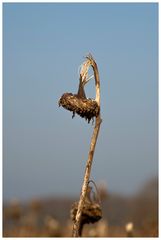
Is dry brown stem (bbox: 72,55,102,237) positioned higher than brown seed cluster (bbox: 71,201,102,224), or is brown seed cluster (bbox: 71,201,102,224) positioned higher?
dry brown stem (bbox: 72,55,102,237)

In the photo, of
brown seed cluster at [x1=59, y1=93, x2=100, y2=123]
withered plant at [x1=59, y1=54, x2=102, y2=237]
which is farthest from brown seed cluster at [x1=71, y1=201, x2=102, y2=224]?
brown seed cluster at [x1=59, y1=93, x2=100, y2=123]

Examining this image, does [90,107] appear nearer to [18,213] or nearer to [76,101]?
[76,101]

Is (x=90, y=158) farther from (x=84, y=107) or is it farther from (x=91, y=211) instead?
(x=91, y=211)

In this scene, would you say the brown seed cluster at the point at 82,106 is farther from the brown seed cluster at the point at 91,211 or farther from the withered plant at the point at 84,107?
the brown seed cluster at the point at 91,211

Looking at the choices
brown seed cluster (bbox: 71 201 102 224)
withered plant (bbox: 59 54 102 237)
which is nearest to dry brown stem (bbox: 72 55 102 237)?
withered plant (bbox: 59 54 102 237)

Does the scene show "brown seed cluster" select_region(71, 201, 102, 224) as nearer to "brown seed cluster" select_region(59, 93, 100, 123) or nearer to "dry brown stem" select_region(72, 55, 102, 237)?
"dry brown stem" select_region(72, 55, 102, 237)

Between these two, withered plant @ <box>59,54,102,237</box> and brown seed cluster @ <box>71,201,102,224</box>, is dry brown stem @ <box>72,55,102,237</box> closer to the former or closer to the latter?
withered plant @ <box>59,54,102,237</box>

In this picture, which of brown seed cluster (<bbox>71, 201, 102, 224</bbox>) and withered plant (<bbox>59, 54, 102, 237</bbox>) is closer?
withered plant (<bbox>59, 54, 102, 237</bbox>)

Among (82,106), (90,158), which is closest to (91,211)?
(90,158)

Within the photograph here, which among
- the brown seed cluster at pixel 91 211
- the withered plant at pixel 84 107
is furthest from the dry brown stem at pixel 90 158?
the brown seed cluster at pixel 91 211
